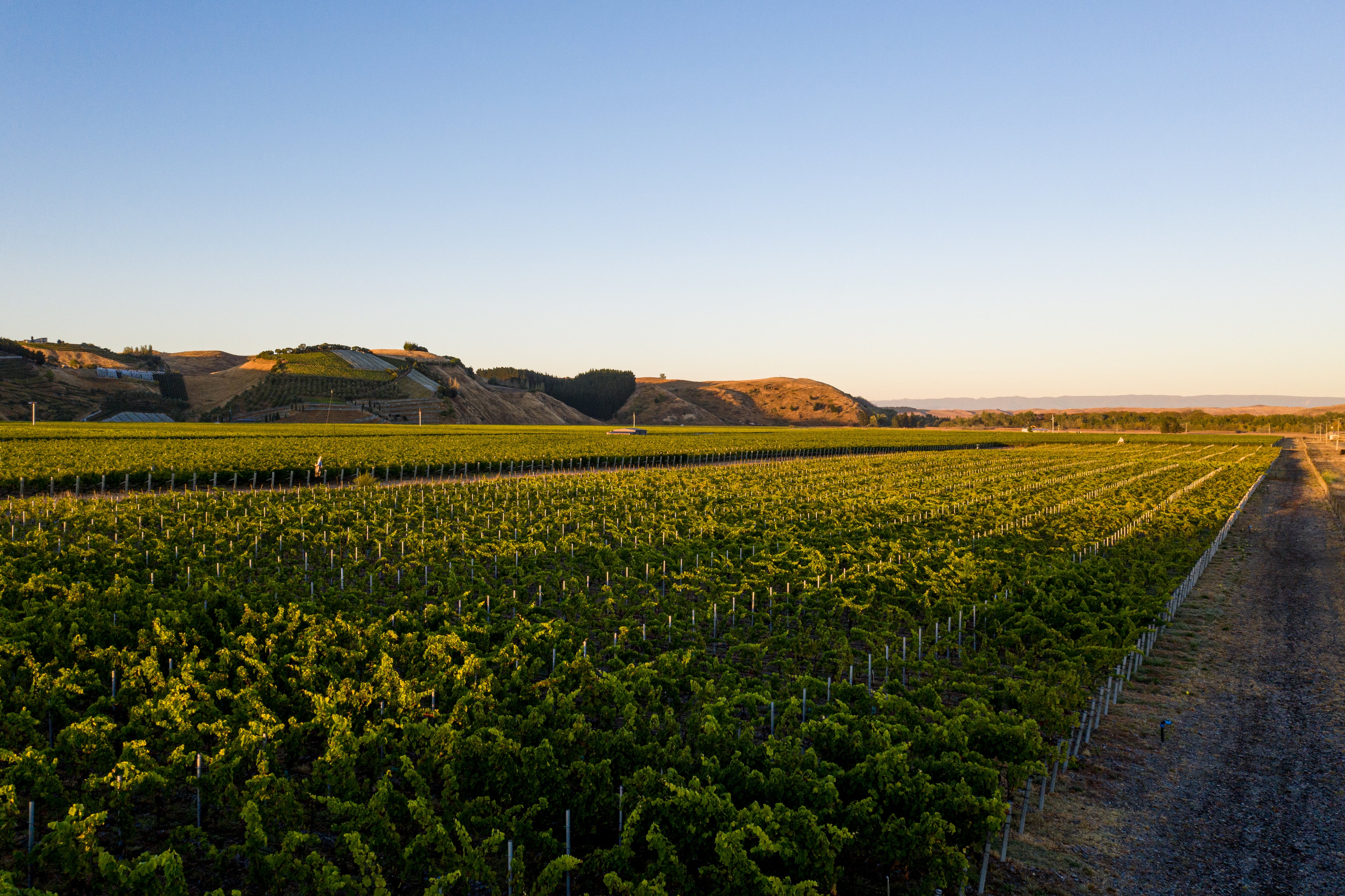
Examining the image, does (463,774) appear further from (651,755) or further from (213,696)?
(213,696)

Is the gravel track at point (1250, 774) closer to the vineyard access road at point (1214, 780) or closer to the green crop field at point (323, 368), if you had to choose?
the vineyard access road at point (1214, 780)

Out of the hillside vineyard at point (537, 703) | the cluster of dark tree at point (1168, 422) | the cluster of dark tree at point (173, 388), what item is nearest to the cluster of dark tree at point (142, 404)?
the cluster of dark tree at point (173, 388)

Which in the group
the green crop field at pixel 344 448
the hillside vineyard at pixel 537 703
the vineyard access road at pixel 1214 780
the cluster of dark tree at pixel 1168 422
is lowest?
the vineyard access road at pixel 1214 780

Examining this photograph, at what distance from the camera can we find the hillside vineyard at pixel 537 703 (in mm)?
6207

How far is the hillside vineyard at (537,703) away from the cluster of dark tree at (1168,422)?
16095 cm

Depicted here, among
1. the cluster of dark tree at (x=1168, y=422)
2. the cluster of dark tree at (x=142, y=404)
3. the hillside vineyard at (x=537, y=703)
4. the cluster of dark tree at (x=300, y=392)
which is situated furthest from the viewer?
the cluster of dark tree at (x=1168, y=422)

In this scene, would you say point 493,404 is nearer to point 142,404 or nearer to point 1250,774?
point 142,404

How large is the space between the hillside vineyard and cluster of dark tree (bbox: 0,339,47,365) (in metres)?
140

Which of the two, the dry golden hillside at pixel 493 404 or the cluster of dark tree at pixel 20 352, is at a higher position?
the cluster of dark tree at pixel 20 352

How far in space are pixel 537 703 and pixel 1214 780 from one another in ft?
26.9

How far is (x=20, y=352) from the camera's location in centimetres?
12800

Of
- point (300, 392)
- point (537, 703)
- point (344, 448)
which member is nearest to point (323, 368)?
point (300, 392)

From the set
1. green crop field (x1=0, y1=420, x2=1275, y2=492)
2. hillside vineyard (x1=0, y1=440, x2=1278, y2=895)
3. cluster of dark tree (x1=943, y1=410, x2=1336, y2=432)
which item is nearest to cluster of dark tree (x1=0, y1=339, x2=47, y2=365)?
green crop field (x1=0, y1=420, x2=1275, y2=492)

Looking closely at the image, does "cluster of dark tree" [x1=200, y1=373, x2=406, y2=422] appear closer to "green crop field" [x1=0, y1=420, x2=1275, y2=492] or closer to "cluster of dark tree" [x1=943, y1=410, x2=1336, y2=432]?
"green crop field" [x1=0, y1=420, x2=1275, y2=492]
